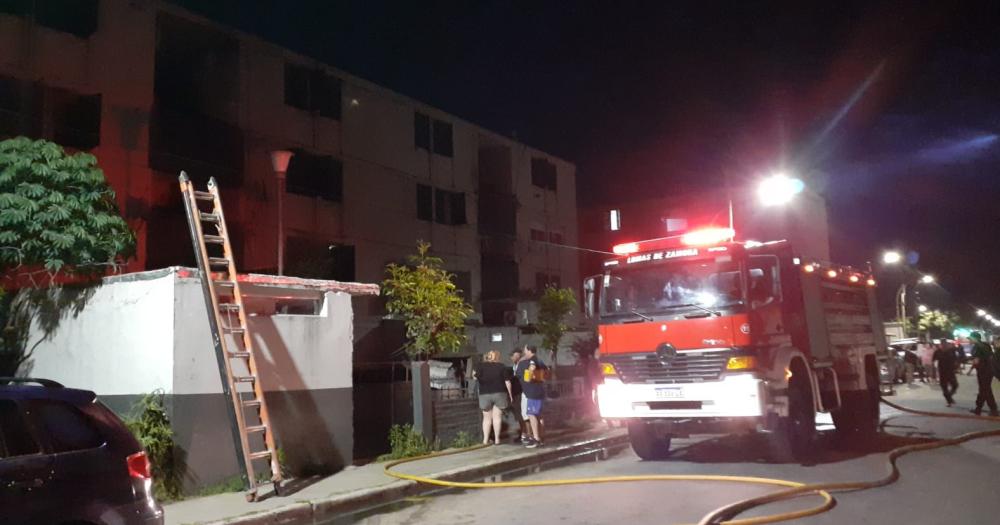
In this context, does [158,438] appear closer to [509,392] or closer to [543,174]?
[509,392]

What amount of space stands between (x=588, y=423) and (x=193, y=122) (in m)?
13.5

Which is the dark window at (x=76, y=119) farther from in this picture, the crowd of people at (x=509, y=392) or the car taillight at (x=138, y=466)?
the car taillight at (x=138, y=466)

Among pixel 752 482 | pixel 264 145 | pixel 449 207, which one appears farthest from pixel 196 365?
pixel 449 207

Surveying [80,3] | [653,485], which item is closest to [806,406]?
[653,485]

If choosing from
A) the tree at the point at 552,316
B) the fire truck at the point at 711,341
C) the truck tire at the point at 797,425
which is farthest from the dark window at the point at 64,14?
the truck tire at the point at 797,425

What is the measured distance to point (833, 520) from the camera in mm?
7246

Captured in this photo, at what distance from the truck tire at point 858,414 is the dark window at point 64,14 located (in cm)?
1944

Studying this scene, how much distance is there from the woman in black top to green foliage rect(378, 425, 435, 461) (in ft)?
4.51

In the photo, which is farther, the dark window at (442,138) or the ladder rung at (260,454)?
the dark window at (442,138)

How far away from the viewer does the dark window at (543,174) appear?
37594 mm

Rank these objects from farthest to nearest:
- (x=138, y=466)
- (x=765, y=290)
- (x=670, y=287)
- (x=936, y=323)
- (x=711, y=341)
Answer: (x=936, y=323)
(x=670, y=287)
(x=765, y=290)
(x=711, y=341)
(x=138, y=466)

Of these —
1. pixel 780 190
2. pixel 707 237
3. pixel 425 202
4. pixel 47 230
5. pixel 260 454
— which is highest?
pixel 425 202

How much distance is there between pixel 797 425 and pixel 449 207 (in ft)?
72.1

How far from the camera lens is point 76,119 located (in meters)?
19.1
